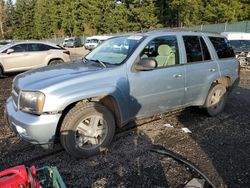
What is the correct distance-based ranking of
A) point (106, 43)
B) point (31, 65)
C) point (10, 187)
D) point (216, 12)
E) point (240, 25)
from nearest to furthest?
point (10, 187)
point (106, 43)
point (31, 65)
point (240, 25)
point (216, 12)

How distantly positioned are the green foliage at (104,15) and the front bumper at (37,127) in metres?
31.0

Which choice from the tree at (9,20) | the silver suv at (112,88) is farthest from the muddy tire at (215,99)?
the tree at (9,20)

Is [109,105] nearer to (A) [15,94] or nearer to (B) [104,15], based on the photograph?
(A) [15,94]

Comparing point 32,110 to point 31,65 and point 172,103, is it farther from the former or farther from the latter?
point 31,65

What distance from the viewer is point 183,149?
15.2 ft

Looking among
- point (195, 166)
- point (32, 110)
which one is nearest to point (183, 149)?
point (195, 166)

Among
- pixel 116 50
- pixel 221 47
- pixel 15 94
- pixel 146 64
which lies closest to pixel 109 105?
pixel 146 64

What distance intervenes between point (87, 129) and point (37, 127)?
0.77 metres

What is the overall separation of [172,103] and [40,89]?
97.4 inches

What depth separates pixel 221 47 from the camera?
6.20 m

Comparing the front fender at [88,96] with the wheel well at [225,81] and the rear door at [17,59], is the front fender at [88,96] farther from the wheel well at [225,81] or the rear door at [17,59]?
the rear door at [17,59]

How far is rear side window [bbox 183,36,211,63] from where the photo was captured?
5.41 metres

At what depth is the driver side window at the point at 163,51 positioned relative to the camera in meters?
4.95

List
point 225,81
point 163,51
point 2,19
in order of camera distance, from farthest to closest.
Answer: point 2,19 → point 225,81 → point 163,51
